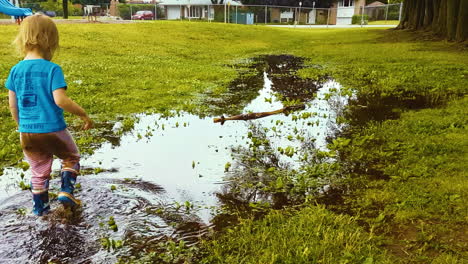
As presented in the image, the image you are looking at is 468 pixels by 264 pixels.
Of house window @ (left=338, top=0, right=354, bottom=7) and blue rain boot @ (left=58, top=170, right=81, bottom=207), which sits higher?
house window @ (left=338, top=0, right=354, bottom=7)

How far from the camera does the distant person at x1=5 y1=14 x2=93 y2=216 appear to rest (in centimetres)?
352

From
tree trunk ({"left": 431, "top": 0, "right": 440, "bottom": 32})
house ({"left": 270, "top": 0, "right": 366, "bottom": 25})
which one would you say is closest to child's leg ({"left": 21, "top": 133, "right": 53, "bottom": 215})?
tree trunk ({"left": 431, "top": 0, "right": 440, "bottom": 32})

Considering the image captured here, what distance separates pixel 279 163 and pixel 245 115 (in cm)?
267

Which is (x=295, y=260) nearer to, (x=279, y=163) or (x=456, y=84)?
(x=279, y=163)

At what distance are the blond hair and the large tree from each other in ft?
62.7

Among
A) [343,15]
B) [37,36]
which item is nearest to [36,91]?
[37,36]

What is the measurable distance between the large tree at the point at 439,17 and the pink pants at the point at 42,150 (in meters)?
19.2

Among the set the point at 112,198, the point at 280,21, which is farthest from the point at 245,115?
the point at 280,21

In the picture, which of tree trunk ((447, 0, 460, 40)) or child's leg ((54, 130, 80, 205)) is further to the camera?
tree trunk ((447, 0, 460, 40))

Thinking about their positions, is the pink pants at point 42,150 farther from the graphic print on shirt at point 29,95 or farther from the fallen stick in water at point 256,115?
the fallen stick in water at point 256,115

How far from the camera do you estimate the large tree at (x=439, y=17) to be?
60.4 ft

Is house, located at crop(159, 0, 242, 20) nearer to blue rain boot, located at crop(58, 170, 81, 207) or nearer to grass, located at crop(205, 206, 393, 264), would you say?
blue rain boot, located at crop(58, 170, 81, 207)

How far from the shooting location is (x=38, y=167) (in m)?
3.77

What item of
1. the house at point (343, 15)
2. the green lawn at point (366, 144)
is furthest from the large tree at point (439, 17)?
the house at point (343, 15)
